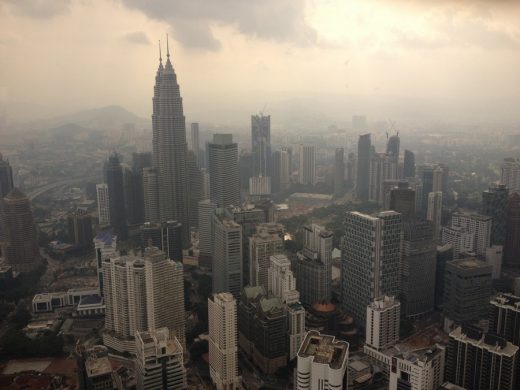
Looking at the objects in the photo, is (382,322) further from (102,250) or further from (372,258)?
(102,250)

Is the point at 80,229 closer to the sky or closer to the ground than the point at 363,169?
closer to the ground

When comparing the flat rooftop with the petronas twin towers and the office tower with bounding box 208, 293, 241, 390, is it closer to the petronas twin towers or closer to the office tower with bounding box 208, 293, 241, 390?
the office tower with bounding box 208, 293, 241, 390

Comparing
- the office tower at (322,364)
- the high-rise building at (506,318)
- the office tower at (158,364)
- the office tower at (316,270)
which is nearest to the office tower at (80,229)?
the office tower at (316,270)

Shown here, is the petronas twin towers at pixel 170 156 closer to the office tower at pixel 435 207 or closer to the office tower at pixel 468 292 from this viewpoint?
the office tower at pixel 435 207

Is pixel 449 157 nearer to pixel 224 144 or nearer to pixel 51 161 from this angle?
pixel 224 144

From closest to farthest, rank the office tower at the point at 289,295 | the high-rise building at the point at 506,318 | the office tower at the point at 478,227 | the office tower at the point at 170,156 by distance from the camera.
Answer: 1. the high-rise building at the point at 506,318
2. the office tower at the point at 289,295
3. the office tower at the point at 478,227
4. the office tower at the point at 170,156

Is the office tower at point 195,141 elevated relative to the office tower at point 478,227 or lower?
elevated

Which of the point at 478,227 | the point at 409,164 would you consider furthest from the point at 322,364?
the point at 409,164
